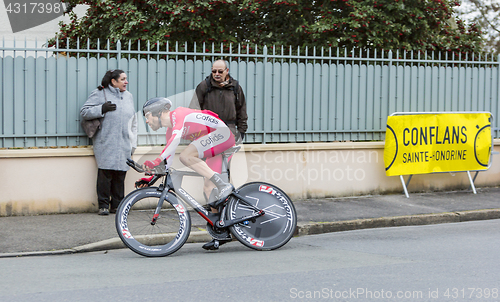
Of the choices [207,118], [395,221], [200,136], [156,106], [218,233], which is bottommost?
[395,221]

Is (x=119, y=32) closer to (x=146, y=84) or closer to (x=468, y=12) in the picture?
(x=146, y=84)

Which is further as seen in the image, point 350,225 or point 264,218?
point 350,225

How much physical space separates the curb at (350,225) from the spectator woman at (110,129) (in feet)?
5.05

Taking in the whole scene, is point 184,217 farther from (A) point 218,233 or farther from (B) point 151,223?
(A) point 218,233

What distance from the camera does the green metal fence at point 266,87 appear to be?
7613 mm

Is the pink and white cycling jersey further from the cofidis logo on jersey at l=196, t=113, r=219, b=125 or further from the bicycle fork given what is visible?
the bicycle fork

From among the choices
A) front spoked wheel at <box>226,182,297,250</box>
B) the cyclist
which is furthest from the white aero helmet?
front spoked wheel at <box>226,182,297,250</box>

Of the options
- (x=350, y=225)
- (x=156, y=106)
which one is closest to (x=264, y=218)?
(x=156, y=106)

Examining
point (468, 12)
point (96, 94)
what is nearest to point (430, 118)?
point (96, 94)

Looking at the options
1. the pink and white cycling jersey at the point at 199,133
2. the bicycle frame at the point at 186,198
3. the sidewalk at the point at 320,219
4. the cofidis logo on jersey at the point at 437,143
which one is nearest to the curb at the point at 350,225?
the sidewalk at the point at 320,219

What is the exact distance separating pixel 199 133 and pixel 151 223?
1.06 meters

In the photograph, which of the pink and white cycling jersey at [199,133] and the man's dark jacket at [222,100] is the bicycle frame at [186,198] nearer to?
the pink and white cycling jersey at [199,133]

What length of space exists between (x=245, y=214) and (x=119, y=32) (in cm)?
874

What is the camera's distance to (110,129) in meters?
7.52
